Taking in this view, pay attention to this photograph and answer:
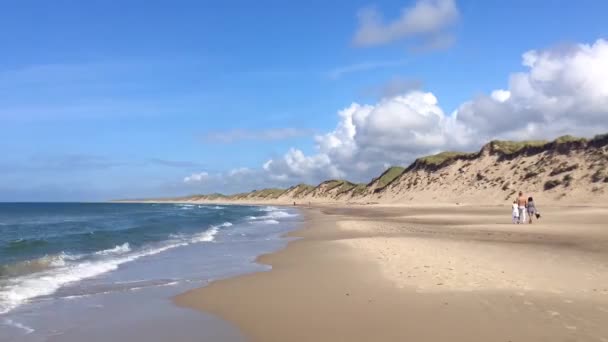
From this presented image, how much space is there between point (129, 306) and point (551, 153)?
210 ft

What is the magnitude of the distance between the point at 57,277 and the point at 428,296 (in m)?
11.9

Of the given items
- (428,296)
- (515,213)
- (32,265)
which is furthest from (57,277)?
(515,213)

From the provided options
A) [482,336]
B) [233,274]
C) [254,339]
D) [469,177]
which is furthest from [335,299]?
[469,177]

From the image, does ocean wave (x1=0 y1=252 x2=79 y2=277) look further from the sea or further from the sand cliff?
the sand cliff

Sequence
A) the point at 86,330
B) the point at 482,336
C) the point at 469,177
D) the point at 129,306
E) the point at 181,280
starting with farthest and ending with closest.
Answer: the point at 469,177, the point at 181,280, the point at 129,306, the point at 86,330, the point at 482,336

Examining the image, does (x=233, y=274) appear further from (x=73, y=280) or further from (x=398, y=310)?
(x=398, y=310)

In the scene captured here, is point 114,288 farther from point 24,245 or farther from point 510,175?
point 510,175

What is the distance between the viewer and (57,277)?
15.0 metres

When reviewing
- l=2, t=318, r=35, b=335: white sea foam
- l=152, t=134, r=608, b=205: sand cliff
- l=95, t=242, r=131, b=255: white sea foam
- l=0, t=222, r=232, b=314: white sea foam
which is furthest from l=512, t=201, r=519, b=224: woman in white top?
l=2, t=318, r=35, b=335: white sea foam

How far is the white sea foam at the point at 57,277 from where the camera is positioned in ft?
38.8

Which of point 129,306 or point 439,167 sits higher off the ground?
point 439,167

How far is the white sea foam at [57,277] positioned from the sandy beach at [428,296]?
415 cm

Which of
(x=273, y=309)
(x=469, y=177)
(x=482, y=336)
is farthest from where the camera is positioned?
(x=469, y=177)

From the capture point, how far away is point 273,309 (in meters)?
9.55
